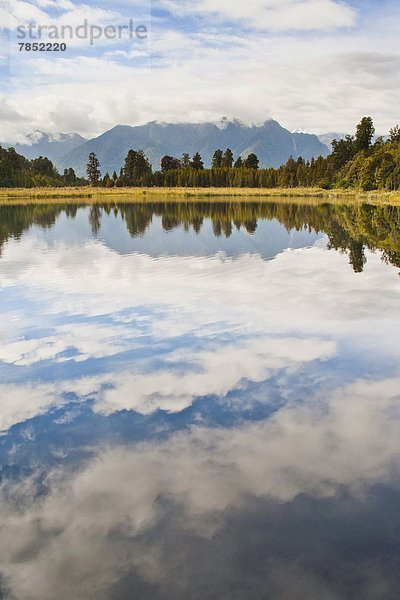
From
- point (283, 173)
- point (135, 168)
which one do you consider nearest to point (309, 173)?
point (283, 173)

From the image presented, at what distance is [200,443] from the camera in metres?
8.92

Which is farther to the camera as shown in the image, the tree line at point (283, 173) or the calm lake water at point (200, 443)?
the tree line at point (283, 173)

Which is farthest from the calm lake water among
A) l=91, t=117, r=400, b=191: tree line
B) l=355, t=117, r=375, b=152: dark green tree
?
l=355, t=117, r=375, b=152: dark green tree

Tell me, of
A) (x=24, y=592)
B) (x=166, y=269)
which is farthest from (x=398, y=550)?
(x=166, y=269)

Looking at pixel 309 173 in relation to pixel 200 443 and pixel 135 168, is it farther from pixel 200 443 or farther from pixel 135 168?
pixel 200 443

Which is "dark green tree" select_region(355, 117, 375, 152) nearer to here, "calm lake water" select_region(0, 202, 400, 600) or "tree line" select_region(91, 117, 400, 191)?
"tree line" select_region(91, 117, 400, 191)

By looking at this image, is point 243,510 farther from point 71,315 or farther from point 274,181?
point 274,181

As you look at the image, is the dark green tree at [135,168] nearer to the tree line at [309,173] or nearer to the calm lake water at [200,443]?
the tree line at [309,173]

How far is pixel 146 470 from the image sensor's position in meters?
8.11

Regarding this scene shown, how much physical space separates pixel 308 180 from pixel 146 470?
173390 mm

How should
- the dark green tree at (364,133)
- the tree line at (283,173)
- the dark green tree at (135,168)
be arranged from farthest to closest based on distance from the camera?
the dark green tree at (135,168) < the dark green tree at (364,133) < the tree line at (283,173)


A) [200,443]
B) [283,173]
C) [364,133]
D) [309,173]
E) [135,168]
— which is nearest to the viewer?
[200,443]

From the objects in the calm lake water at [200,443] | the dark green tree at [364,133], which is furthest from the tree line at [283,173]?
the calm lake water at [200,443]

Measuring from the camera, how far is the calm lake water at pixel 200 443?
6004mm
